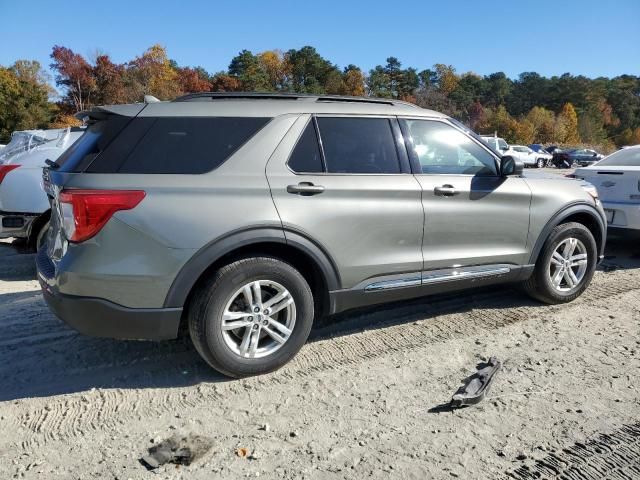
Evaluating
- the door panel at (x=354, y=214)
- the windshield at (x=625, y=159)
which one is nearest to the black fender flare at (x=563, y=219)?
the door panel at (x=354, y=214)

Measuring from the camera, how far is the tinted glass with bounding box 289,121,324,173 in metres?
3.46

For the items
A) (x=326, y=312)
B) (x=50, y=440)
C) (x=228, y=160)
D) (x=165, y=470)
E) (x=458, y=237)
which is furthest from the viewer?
(x=458, y=237)

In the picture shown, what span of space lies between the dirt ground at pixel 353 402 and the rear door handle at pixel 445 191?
3.67ft

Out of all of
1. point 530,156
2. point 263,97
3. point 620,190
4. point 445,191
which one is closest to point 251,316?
point 263,97

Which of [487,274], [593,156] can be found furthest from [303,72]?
[487,274]

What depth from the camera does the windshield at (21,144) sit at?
619 centimetres

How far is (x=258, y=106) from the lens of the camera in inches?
138

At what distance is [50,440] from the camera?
272 cm

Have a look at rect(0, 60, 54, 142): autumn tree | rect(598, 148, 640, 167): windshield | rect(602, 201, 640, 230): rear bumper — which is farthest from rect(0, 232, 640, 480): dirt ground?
rect(0, 60, 54, 142): autumn tree

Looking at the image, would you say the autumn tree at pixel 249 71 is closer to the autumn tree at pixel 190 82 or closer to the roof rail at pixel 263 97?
the autumn tree at pixel 190 82

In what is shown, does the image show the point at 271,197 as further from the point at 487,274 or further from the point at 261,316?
the point at 487,274

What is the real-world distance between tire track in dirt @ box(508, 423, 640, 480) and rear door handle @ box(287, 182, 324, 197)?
1.98m

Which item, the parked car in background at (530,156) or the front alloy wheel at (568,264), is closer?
the front alloy wheel at (568,264)

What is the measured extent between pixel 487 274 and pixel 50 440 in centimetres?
330
